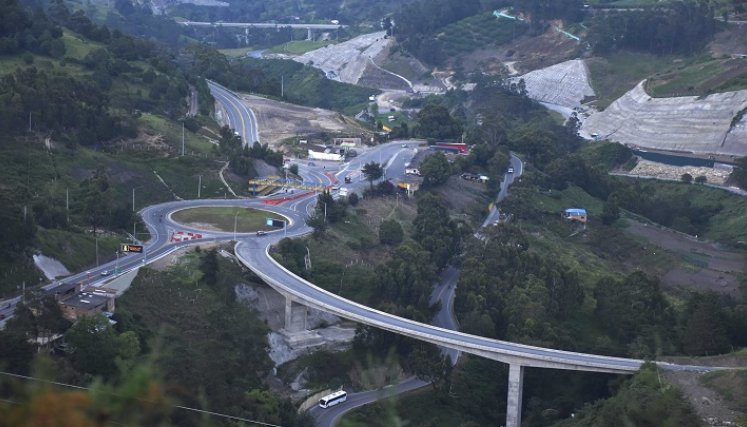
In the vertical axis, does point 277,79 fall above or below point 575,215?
below

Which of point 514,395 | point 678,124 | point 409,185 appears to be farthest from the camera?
point 678,124

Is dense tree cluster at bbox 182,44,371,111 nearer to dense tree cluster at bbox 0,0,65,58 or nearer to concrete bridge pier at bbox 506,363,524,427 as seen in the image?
dense tree cluster at bbox 0,0,65,58

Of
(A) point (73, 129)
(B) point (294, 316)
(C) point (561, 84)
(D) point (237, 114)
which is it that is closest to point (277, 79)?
(C) point (561, 84)

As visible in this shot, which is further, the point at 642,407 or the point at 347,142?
the point at 347,142

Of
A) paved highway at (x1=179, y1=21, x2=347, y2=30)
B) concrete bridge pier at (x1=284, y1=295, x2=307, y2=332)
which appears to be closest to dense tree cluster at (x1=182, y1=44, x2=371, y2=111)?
paved highway at (x1=179, y1=21, x2=347, y2=30)

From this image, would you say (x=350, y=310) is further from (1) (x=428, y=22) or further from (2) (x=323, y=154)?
(1) (x=428, y=22)
